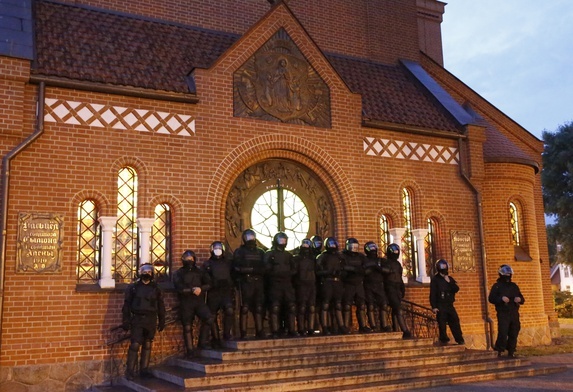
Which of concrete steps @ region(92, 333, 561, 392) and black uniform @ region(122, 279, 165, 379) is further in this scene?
black uniform @ region(122, 279, 165, 379)

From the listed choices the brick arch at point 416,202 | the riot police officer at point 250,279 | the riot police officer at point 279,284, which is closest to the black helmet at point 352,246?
the riot police officer at point 279,284

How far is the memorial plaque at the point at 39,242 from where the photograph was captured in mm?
10781

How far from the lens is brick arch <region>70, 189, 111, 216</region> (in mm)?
11477

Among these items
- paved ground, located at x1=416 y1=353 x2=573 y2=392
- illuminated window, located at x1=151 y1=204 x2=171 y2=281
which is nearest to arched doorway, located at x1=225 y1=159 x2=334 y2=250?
illuminated window, located at x1=151 y1=204 x2=171 y2=281

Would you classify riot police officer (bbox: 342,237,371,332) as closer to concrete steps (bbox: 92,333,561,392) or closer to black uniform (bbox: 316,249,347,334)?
black uniform (bbox: 316,249,347,334)

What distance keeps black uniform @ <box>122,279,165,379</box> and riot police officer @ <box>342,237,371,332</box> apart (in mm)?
3864

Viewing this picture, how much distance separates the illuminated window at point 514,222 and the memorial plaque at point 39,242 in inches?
481

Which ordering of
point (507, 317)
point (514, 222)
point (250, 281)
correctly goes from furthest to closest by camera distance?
point (514, 222) < point (507, 317) < point (250, 281)

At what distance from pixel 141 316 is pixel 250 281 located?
2156 mm

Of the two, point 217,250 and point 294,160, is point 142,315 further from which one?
point 294,160

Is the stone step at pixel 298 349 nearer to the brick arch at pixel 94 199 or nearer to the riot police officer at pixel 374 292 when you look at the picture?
the riot police officer at pixel 374 292

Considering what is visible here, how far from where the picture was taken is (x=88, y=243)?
1173cm

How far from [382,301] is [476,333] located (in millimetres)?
3787

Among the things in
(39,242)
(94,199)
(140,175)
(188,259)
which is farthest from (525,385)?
(39,242)
